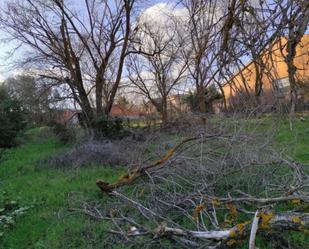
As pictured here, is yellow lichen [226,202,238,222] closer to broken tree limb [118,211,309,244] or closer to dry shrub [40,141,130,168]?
broken tree limb [118,211,309,244]

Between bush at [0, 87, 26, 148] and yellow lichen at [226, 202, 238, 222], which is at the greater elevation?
bush at [0, 87, 26, 148]

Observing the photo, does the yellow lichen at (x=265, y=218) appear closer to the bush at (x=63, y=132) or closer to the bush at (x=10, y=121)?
the bush at (x=63, y=132)

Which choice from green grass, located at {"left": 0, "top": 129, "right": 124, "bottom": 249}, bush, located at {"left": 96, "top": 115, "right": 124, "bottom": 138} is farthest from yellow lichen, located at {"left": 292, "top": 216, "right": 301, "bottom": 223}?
bush, located at {"left": 96, "top": 115, "right": 124, "bottom": 138}

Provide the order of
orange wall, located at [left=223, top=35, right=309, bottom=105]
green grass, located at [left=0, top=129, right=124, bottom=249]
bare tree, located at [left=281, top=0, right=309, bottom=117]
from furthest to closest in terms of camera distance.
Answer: green grass, located at [left=0, top=129, right=124, bottom=249] < orange wall, located at [left=223, top=35, right=309, bottom=105] < bare tree, located at [left=281, top=0, right=309, bottom=117]

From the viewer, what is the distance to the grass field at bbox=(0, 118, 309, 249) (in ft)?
10.3

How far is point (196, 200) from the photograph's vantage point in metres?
3.14

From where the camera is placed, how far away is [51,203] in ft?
14.3

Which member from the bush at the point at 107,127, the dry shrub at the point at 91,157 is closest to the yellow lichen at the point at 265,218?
the dry shrub at the point at 91,157

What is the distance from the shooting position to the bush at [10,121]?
1152 cm

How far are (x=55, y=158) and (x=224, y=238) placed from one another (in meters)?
6.03

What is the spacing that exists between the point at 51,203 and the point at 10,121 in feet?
28.5

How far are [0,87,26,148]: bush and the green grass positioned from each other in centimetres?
454

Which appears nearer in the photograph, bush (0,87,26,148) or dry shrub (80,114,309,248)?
dry shrub (80,114,309,248)

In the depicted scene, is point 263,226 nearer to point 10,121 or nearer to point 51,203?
point 51,203
